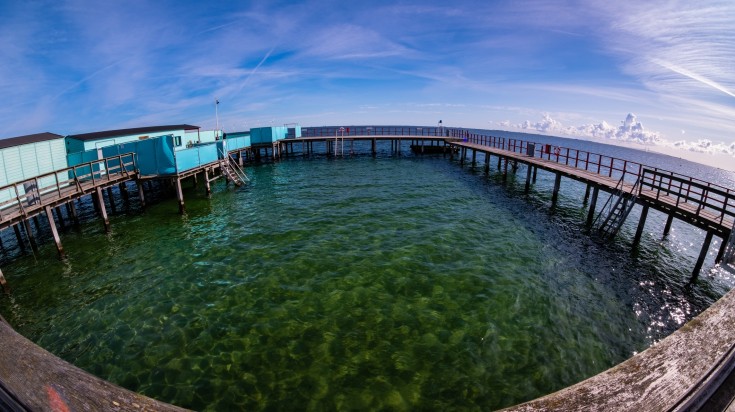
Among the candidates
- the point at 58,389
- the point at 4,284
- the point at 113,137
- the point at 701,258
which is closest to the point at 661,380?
the point at 58,389

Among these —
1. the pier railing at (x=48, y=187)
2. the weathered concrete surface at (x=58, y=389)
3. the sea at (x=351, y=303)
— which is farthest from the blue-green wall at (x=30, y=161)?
the weathered concrete surface at (x=58, y=389)

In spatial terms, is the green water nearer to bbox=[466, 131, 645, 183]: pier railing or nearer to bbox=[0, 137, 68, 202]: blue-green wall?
bbox=[466, 131, 645, 183]: pier railing

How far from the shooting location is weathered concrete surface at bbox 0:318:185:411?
2.86 meters

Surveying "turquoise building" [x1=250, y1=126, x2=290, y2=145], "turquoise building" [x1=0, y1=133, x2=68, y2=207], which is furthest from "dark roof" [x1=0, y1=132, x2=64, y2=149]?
"turquoise building" [x1=250, y1=126, x2=290, y2=145]

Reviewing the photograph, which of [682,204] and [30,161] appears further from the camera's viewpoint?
[30,161]

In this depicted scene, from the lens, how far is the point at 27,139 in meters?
20.9

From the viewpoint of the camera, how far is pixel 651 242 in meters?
17.6

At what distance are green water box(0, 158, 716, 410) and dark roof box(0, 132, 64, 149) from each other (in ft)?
22.9

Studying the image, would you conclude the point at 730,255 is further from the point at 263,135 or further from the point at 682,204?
the point at 263,135

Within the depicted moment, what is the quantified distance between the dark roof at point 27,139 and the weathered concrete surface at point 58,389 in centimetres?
2192

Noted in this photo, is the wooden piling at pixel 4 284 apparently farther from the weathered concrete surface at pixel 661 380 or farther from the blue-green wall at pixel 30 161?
the weathered concrete surface at pixel 661 380

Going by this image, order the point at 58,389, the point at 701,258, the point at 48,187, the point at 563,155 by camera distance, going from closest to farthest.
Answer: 1. the point at 58,389
2. the point at 701,258
3. the point at 48,187
4. the point at 563,155

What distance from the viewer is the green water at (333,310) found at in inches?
304

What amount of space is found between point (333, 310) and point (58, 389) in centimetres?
778
